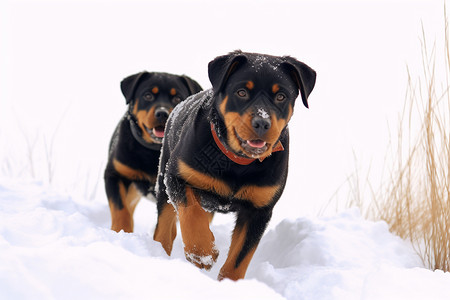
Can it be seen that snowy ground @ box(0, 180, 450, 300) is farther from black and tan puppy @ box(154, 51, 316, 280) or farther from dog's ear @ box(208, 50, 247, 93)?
dog's ear @ box(208, 50, 247, 93)

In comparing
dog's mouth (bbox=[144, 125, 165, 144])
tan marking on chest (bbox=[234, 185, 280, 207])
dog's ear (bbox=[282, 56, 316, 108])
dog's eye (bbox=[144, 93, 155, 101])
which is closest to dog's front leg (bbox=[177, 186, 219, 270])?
tan marking on chest (bbox=[234, 185, 280, 207])

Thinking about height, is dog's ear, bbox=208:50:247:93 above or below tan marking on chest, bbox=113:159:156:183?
above

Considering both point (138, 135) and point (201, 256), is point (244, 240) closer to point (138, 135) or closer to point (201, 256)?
point (201, 256)

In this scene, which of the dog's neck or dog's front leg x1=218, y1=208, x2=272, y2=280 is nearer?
dog's front leg x1=218, y1=208, x2=272, y2=280

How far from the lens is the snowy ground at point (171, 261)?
80.1 inches

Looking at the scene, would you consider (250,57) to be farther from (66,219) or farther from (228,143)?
(66,219)

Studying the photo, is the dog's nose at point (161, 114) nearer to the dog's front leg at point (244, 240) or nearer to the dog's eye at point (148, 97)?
the dog's eye at point (148, 97)

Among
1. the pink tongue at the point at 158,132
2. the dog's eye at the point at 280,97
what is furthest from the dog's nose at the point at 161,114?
the dog's eye at the point at 280,97

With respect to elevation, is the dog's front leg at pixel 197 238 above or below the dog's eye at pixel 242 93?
below

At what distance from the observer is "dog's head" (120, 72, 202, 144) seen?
4254 mm

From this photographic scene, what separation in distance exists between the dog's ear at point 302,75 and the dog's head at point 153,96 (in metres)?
1.44

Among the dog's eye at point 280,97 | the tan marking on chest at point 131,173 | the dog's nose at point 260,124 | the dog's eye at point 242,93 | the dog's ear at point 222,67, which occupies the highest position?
the dog's ear at point 222,67

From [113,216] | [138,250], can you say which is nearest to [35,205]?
[113,216]

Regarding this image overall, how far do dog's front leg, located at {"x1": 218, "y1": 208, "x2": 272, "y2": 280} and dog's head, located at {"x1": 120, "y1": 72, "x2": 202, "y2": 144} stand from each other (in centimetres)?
130
